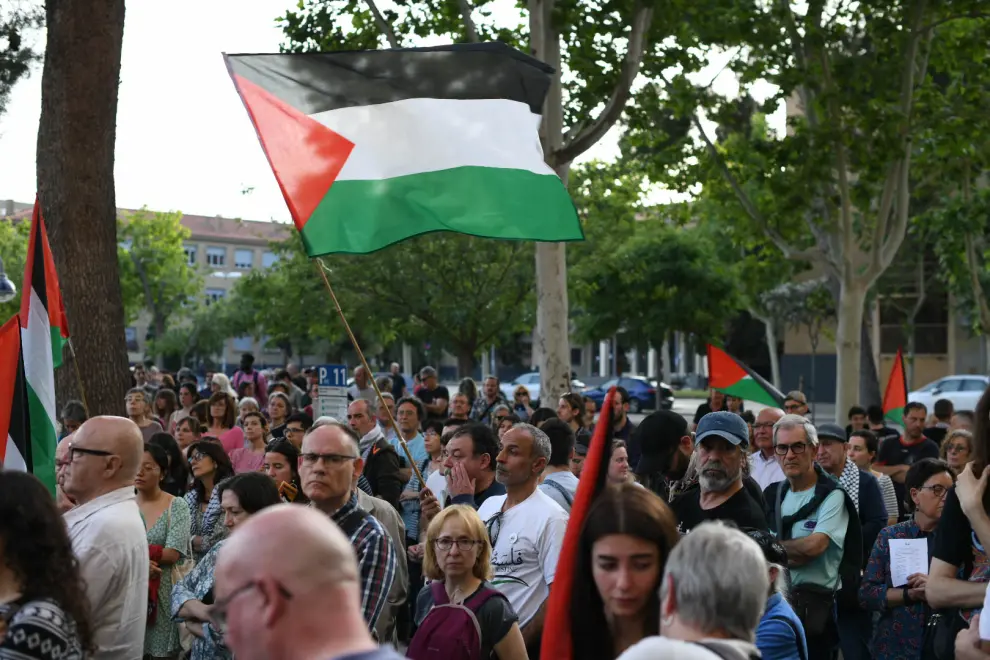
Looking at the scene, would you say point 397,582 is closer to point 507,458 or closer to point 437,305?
point 507,458

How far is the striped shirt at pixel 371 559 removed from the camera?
4484mm

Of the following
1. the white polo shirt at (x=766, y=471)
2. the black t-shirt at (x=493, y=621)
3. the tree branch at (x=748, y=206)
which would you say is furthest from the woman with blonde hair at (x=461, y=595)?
the tree branch at (x=748, y=206)

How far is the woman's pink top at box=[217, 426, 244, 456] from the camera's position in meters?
10.7

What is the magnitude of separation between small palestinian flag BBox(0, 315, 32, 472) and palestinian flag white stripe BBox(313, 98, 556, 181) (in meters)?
2.01

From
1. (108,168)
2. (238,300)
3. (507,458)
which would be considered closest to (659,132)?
(108,168)

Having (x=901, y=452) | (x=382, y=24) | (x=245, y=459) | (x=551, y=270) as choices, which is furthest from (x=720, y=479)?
(x=382, y=24)

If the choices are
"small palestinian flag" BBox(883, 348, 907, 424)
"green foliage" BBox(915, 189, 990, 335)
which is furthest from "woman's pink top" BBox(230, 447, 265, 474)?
"green foliage" BBox(915, 189, 990, 335)

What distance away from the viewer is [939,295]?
55062mm

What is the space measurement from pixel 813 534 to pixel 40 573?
4022 millimetres

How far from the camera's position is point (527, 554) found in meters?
5.57

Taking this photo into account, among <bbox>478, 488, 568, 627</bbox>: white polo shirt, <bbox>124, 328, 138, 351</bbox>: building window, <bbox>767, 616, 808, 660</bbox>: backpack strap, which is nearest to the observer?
<bbox>767, 616, 808, 660</bbox>: backpack strap

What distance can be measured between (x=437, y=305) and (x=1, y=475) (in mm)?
24410

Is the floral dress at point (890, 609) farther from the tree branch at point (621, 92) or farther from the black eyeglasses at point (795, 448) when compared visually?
the tree branch at point (621, 92)

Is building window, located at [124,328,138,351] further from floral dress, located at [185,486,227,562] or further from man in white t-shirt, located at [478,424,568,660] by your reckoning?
man in white t-shirt, located at [478,424,568,660]
